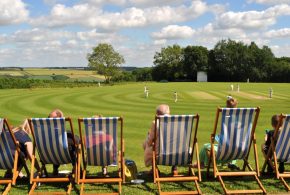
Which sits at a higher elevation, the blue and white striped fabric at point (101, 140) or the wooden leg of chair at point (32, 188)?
the blue and white striped fabric at point (101, 140)

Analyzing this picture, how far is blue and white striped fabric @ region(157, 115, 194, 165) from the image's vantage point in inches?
253

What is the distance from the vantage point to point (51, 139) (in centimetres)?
646

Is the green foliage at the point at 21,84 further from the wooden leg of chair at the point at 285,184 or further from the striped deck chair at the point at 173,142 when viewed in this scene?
the wooden leg of chair at the point at 285,184

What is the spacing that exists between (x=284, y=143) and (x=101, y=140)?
10.3 feet

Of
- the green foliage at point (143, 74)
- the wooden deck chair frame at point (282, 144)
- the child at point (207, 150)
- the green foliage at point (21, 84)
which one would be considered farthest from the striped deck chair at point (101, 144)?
the green foliage at point (143, 74)

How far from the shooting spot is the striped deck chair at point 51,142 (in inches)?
247

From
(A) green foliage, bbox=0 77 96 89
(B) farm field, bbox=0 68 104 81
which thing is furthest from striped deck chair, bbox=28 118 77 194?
(B) farm field, bbox=0 68 104 81

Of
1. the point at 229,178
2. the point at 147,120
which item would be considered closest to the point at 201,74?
the point at 147,120

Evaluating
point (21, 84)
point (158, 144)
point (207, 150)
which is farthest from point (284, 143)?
point (21, 84)

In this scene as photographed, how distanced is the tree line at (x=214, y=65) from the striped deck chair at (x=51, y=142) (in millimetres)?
91198

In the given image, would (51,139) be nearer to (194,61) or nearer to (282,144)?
(282,144)

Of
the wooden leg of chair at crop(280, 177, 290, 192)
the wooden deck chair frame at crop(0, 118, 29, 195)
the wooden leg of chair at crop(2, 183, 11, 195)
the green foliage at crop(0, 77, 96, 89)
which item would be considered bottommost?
the green foliage at crop(0, 77, 96, 89)

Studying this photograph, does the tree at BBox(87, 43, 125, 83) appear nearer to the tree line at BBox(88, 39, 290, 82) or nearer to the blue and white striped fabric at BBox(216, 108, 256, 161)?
the tree line at BBox(88, 39, 290, 82)

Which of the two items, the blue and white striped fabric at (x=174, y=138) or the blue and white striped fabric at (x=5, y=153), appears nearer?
the blue and white striped fabric at (x=174, y=138)
